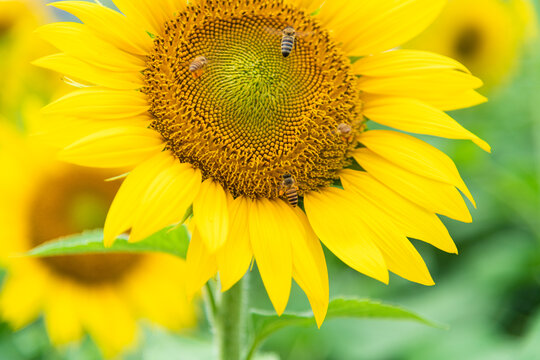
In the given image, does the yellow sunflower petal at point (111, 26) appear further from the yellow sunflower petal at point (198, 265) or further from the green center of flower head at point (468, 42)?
the green center of flower head at point (468, 42)

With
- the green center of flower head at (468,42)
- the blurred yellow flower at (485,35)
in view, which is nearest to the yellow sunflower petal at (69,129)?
the blurred yellow flower at (485,35)

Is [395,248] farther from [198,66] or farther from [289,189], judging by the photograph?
[198,66]

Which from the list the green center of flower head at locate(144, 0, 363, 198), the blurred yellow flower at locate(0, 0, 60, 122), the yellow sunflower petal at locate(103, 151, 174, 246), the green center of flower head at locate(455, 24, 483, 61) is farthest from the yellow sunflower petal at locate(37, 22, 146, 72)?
the green center of flower head at locate(455, 24, 483, 61)

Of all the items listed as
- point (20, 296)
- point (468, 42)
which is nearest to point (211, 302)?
point (20, 296)

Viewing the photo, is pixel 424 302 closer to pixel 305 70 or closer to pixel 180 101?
pixel 305 70

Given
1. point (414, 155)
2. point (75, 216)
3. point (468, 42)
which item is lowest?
point (75, 216)
